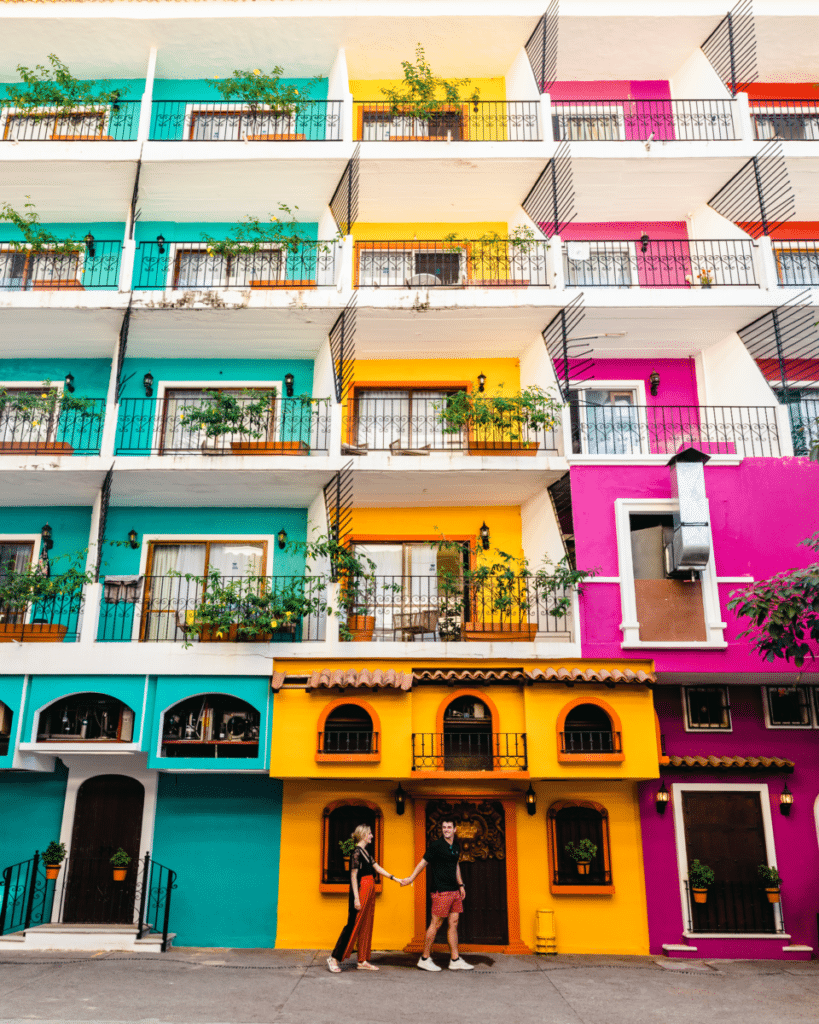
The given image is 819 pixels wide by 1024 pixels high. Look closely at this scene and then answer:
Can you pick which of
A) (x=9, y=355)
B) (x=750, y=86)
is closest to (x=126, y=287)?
(x=9, y=355)

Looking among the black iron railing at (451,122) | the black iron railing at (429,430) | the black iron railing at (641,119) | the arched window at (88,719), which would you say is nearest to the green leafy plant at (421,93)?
the black iron railing at (451,122)

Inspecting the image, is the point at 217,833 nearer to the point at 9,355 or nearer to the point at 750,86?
the point at 9,355

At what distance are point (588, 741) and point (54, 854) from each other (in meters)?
8.47

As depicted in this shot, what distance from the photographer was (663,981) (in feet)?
33.9

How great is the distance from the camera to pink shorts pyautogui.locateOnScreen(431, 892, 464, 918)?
32.9 ft

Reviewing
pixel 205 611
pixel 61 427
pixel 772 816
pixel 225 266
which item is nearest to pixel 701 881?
pixel 772 816

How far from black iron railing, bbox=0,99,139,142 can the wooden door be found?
14.5 meters

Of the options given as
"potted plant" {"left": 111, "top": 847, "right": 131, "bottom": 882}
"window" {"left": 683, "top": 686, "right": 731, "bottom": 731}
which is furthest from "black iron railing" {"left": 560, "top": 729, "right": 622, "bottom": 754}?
"potted plant" {"left": 111, "top": 847, "right": 131, "bottom": 882}

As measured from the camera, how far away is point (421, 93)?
16.4 meters

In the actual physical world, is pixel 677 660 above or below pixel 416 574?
below

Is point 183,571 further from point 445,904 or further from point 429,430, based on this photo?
point 445,904

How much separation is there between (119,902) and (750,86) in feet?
65.3

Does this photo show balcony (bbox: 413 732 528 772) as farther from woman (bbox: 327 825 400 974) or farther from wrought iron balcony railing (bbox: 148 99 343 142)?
wrought iron balcony railing (bbox: 148 99 343 142)

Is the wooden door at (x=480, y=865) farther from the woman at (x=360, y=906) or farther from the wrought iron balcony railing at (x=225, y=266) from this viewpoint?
the wrought iron balcony railing at (x=225, y=266)
